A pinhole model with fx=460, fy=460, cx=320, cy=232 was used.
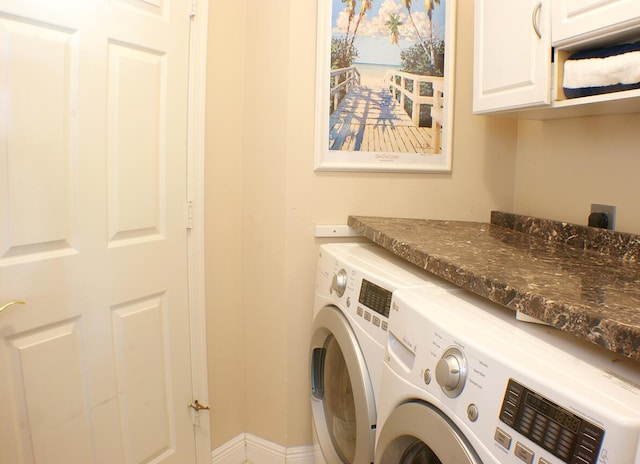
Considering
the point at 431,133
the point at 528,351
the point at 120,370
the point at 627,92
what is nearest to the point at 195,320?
the point at 120,370

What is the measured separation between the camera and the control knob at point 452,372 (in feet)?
2.55

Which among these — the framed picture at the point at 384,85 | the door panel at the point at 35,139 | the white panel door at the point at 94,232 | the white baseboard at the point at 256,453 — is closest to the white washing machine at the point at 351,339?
the white baseboard at the point at 256,453

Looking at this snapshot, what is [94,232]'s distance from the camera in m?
1.46

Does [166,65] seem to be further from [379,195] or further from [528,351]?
[528,351]

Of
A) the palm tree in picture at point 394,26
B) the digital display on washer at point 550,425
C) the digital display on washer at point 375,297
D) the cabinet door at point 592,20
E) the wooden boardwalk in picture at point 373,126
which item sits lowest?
the digital display on washer at point 550,425

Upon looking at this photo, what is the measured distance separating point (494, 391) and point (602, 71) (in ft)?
3.05

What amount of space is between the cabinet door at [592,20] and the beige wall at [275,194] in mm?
712

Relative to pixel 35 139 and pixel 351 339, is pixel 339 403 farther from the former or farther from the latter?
pixel 35 139

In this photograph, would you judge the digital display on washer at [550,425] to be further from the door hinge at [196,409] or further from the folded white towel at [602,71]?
the door hinge at [196,409]

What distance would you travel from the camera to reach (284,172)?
73.1 inches

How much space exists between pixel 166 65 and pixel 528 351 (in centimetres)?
148

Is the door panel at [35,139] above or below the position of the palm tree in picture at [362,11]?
below

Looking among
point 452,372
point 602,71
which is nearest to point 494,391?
point 452,372

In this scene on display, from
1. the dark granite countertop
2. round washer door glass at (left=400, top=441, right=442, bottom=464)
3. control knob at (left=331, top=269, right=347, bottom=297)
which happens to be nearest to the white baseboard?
control knob at (left=331, top=269, right=347, bottom=297)
